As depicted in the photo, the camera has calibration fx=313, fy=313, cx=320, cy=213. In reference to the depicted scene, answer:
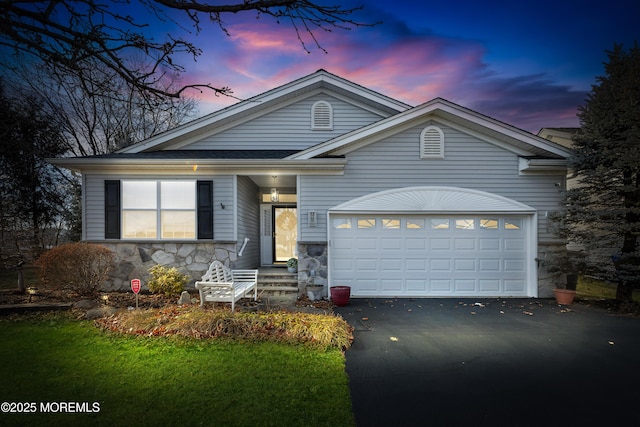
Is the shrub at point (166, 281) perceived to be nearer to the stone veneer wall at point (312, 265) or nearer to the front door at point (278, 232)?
the stone veneer wall at point (312, 265)

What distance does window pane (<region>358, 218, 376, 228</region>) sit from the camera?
Answer: 360 inches

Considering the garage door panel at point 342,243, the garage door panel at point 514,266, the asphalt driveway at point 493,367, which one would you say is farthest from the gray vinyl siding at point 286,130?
the garage door panel at point 514,266

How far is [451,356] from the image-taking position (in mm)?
4887

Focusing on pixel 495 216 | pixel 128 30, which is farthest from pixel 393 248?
pixel 128 30

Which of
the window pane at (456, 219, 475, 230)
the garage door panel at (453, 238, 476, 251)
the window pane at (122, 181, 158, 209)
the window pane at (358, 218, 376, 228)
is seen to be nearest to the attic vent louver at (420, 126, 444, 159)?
the window pane at (456, 219, 475, 230)

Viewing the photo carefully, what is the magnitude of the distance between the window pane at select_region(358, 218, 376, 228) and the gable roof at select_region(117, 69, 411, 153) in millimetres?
4306

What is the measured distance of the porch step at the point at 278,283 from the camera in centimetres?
899

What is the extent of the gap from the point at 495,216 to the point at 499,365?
5624mm

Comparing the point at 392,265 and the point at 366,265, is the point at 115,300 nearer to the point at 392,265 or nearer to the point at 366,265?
the point at 366,265

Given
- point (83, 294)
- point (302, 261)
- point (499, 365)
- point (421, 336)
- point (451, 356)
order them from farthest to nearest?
point (302, 261) < point (83, 294) < point (421, 336) < point (451, 356) < point (499, 365)

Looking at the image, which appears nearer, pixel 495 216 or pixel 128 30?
pixel 128 30

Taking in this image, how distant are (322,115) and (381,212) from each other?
169 inches

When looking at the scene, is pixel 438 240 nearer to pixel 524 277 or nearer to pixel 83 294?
pixel 524 277

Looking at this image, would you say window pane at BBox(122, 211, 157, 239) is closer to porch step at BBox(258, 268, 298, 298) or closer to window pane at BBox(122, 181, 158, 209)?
window pane at BBox(122, 181, 158, 209)
